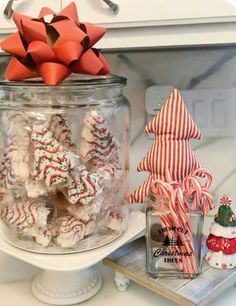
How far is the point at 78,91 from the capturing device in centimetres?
72

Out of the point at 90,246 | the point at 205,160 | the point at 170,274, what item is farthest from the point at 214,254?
the point at 205,160

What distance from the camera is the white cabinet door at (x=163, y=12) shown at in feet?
2.27

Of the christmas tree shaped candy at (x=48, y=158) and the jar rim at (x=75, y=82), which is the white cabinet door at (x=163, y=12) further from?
the christmas tree shaped candy at (x=48, y=158)

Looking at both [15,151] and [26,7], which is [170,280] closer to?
[15,151]

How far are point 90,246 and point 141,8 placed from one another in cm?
38

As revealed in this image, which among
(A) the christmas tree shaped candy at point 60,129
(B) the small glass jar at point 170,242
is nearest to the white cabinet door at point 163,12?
(A) the christmas tree shaped candy at point 60,129

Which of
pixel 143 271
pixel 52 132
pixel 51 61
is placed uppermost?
pixel 51 61

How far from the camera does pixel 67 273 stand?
2.46ft

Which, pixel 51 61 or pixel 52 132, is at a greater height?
pixel 51 61

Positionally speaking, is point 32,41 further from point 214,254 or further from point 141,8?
point 214,254

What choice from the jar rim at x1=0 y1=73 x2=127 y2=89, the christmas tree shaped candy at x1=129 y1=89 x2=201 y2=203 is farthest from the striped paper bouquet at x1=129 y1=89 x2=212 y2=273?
the jar rim at x1=0 y1=73 x2=127 y2=89

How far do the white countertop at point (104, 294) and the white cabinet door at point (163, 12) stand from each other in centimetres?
44

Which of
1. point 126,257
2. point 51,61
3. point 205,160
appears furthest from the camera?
point 205,160

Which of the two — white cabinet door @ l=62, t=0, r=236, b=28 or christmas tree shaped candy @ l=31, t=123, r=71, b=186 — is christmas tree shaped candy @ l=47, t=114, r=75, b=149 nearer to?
christmas tree shaped candy @ l=31, t=123, r=71, b=186
